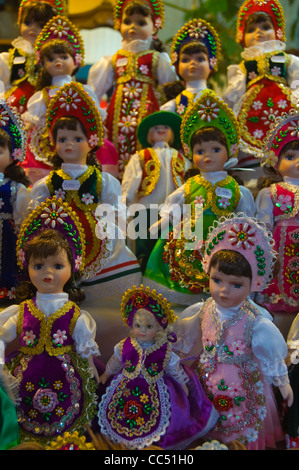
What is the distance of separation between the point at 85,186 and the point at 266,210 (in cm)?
97

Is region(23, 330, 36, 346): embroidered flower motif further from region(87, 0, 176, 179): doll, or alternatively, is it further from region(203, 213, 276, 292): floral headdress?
region(87, 0, 176, 179): doll

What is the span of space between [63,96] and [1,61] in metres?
1.45

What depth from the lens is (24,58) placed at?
4.67 metres

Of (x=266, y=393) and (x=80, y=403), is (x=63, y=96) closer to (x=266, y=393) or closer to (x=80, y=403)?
(x=80, y=403)

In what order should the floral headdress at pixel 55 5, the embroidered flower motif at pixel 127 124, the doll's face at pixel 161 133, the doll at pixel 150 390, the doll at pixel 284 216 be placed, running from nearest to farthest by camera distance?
the doll at pixel 150 390 < the doll at pixel 284 216 < the doll's face at pixel 161 133 < the embroidered flower motif at pixel 127 124 < the floral headdress at pixel 55 5

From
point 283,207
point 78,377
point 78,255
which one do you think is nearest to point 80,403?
point 78,377

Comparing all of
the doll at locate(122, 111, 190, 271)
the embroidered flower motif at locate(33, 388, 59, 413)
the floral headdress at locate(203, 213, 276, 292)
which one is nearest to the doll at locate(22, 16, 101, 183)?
the doll at locate(122, 111, 190, 271)

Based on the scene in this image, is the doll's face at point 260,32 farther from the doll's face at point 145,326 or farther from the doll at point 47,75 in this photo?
the doll's face at point 145,326

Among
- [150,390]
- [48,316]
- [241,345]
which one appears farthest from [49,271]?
[241,345]

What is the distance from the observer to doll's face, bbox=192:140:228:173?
3400mm

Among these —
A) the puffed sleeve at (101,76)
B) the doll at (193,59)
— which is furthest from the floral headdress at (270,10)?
the puffed sleeve at (101,76)

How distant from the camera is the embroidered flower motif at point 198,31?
441 cm

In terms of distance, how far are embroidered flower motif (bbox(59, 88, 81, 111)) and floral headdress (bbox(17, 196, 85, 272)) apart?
2.21 feet

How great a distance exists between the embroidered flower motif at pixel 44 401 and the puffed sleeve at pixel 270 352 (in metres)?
0.88
